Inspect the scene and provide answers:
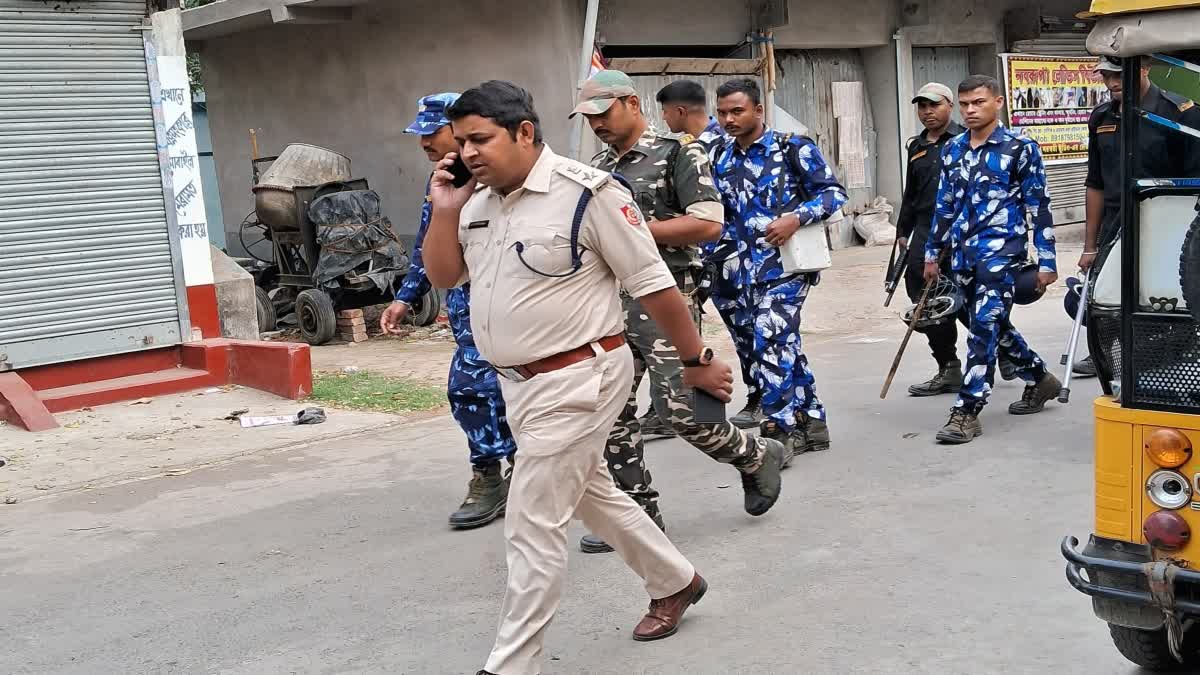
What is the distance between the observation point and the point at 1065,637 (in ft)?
13.0

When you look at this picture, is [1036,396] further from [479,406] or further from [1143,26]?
[1143,26]

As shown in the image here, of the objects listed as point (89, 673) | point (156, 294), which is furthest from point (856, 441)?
point (156, 294)

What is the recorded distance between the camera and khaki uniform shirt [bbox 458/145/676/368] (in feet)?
12.0

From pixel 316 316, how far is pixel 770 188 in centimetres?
624

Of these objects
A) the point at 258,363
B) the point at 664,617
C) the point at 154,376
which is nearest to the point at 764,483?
the point at 664,617

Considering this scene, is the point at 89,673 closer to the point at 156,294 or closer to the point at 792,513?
the point at 792,513

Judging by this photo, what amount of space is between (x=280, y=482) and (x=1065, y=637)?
418cm

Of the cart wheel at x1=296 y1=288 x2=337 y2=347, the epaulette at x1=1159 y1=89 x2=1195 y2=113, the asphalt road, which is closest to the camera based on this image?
the epaulette at x1=1159 y1=89 x2=1195 y2=113

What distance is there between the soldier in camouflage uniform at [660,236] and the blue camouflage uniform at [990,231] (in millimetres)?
1858

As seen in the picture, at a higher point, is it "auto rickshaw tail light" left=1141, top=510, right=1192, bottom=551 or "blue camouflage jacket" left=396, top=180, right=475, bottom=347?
"blue camouflage jacket" left=396, top=180, right=475, bottom=347

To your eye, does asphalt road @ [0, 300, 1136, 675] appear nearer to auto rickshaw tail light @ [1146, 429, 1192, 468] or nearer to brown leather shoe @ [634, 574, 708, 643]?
brown leather shoe @ [634, 574, 708, 643]

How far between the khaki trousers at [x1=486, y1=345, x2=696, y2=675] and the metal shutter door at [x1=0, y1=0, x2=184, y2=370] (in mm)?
5920

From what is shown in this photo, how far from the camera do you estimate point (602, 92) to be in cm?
490

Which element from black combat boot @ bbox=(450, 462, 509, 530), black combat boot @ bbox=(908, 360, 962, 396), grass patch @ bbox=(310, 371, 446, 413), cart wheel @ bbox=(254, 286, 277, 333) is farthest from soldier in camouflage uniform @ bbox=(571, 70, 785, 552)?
cart wheel @ bbox=(254, 286, 277, 333)
